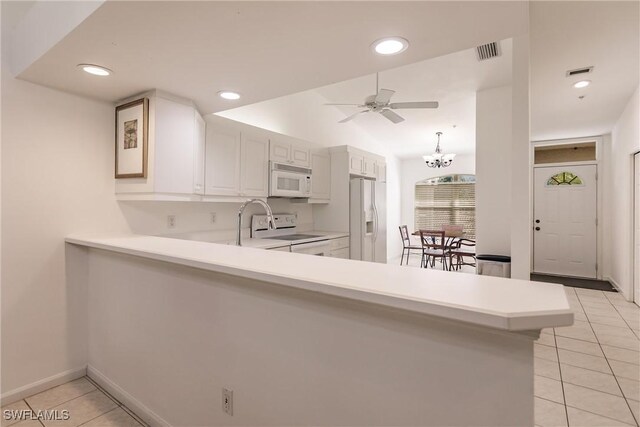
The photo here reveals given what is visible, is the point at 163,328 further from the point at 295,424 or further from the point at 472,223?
the point at 472,223

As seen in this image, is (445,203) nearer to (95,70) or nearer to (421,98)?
(421,98)

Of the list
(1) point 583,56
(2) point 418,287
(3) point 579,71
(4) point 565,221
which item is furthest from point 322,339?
(4) point 565,221

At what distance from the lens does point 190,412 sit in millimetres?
1624

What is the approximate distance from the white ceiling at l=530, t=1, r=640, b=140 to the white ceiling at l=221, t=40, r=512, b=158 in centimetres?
47

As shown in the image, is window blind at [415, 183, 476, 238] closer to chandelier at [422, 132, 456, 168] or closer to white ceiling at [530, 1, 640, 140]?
chandelier at [422, 132, 456, 168]

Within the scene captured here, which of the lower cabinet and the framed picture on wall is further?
the lower cabinet

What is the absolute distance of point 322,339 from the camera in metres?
1.16

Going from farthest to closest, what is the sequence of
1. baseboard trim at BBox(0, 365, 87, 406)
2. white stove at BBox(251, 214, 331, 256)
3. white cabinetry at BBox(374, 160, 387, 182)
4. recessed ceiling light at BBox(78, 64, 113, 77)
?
white cabinetry at BBox(374, 160, 387, 182), white stove at BBox(251, 214, 331, 256), baseboard trim at BBox(0, 365, 87, 406), recessed ceiling light at BBox(78, 64, 113, 77)

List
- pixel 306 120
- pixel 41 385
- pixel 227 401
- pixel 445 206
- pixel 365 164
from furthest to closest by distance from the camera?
pixel 445 206 → pixel 365 164 → pixel 306 120 → pixel 41 385 → pixel 227 401

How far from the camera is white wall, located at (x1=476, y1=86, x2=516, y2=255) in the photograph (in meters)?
3.70

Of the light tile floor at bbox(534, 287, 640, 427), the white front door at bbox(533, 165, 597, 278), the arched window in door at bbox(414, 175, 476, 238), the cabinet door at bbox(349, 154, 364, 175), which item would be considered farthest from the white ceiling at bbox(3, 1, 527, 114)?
the arched window in door at bbox(414, 175, 476, 238)

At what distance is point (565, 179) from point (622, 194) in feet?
4.70

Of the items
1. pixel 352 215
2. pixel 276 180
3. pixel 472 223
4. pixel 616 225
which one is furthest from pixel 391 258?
pixel 276 180

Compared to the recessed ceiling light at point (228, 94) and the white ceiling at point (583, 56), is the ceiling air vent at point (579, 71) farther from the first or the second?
the recessed ceiling light at point (228, 94)
